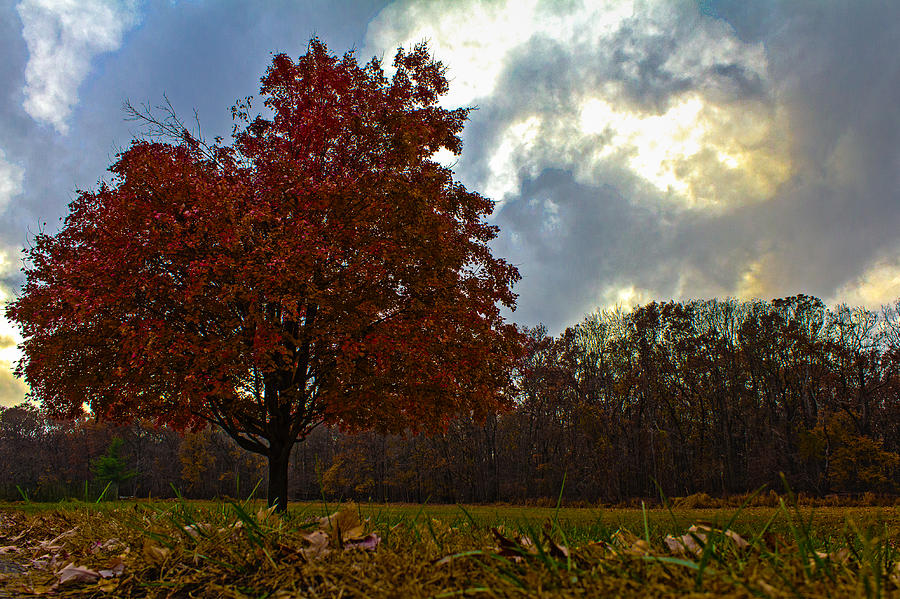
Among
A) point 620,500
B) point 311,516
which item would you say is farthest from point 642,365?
point 311,516

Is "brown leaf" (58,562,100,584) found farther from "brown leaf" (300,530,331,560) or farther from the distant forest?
the distant forest

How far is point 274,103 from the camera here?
1071 cm

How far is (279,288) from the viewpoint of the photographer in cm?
741

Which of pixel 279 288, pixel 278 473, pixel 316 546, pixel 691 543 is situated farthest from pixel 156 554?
pixel 278 473

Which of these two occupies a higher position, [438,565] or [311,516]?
[438,565]

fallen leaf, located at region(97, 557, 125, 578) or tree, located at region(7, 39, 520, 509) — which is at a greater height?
tree, located at region(7, 39, 520, 509)

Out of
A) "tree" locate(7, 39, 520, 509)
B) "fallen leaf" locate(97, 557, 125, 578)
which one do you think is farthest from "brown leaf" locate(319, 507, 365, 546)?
"tree" locate(7, 39, 520, 509)

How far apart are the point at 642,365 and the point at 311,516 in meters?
34.5

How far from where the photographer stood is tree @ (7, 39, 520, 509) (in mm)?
7109

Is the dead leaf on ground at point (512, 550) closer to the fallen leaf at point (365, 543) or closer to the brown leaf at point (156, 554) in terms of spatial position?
the fallen leaf at point (365, 543)

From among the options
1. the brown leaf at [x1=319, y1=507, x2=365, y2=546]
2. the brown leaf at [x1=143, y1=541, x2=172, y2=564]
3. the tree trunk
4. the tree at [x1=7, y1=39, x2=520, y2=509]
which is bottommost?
the tree trunk

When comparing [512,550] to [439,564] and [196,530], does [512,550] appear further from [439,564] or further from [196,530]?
[196,530]

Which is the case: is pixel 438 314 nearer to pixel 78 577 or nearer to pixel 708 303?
pixel 78 577

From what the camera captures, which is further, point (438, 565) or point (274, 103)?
point (274, 103)
